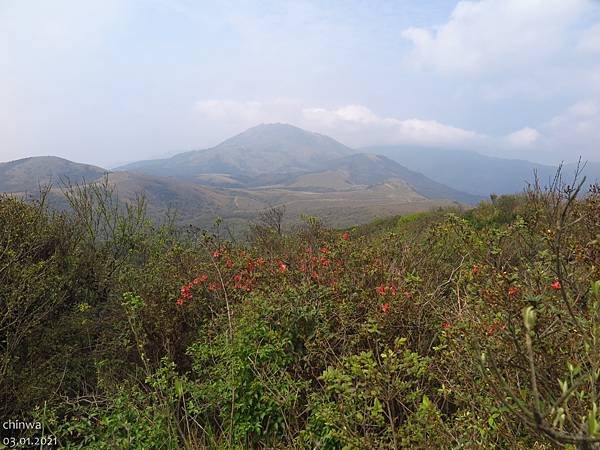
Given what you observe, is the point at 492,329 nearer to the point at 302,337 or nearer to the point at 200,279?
the point at 302,337

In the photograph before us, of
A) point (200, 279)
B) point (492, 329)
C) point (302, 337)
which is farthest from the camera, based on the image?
point (200, 279)

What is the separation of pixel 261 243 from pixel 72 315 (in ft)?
9.70

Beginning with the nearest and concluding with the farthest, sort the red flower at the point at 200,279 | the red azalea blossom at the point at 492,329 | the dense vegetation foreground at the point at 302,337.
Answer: the dense vegetation foreground at the point at 302,337 < the red azalea blossom at the point at 492,329 < the red flower at the point at 200,279

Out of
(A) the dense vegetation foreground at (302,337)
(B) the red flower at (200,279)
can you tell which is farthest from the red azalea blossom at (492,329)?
(B) the red flower at (200,279)

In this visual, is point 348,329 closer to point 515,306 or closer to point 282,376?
point 282,376

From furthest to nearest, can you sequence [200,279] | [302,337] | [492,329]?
[200,279] → [302,337] → [492,329]

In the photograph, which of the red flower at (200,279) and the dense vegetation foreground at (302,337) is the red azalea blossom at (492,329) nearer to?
the dense vegetation foreground at (302,337)

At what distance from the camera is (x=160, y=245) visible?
320 inches

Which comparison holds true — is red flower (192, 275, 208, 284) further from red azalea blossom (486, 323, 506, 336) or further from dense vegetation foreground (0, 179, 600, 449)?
red azalea blossom (486, 323, 506, 336)

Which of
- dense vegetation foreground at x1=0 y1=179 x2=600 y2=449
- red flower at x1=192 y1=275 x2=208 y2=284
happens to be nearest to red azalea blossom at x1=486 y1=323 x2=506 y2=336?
dense vegetation foreground at x1=0 y1=179 x2=600 y2=449

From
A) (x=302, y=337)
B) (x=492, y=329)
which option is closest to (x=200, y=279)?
(x=302, y=337)

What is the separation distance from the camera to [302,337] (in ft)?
12.8

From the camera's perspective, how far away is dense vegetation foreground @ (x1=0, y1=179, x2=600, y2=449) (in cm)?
243

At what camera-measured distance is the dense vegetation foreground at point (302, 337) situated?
243 cm
